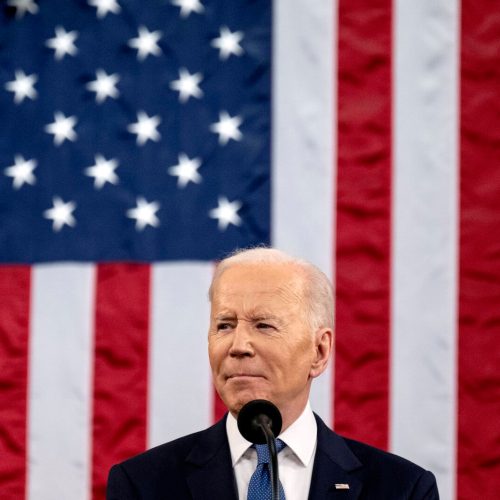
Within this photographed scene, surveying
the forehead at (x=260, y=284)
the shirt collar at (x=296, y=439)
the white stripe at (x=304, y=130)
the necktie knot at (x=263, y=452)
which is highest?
the white stripe at (x=304, y=130)

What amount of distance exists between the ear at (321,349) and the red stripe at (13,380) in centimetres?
153

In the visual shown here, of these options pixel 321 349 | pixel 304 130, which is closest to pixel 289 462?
pixel 321 349

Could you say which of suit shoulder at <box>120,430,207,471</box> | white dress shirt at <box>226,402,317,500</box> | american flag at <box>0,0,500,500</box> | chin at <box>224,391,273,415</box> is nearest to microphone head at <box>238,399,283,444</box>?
chin at <box>224,391,273,415</box>

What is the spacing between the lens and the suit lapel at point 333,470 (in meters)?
2.13

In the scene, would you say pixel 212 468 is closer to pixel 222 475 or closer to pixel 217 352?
pixel 222 475

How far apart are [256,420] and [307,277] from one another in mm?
547

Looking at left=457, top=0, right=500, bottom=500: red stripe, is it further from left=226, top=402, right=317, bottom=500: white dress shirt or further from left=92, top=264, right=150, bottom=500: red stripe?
left=226, top=402, right=317, bottom=500: white dress shirt

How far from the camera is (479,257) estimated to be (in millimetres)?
3291

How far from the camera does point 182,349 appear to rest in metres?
3.38

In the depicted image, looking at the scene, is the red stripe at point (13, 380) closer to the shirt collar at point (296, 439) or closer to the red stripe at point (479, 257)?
the shirt collar at point (296, 439)

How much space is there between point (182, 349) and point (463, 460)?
3.41 ft

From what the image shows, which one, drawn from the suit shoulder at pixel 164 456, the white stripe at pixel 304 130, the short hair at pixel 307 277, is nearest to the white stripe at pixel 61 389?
the white stripe at pixel 304 130

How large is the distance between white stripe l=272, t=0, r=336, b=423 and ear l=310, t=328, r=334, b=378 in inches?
42.9

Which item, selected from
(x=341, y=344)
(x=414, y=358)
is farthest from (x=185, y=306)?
(x=414, y=358)
